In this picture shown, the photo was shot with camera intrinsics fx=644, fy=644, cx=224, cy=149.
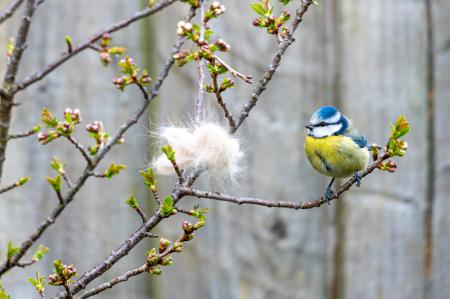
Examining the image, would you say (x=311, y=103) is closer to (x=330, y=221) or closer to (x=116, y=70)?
(x=330, y=221)

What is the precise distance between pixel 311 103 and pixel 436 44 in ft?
1.57

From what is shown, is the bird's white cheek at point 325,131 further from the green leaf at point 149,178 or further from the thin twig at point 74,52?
the thin twig at point 74,52

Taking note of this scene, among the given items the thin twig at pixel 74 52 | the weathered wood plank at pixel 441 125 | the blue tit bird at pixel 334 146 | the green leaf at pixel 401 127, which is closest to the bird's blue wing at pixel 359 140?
the blue tit bird at pixel 334 146

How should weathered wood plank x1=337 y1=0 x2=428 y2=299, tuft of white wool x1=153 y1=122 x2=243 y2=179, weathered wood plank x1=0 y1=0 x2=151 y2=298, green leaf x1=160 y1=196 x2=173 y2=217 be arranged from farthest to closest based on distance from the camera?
weathered wood plank x1=337 y1=0 x2=428 y2=299, weathered wood plank x1=0 y1=0 x2=151 y2=298, tuft of white wool x1=153 y1=122 x2=243 y2=179, green leaf x1=160 y1=196 x2=173 y2=217

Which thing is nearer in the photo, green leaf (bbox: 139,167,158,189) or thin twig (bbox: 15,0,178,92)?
thin twig (bbox: 15,0,178,92)

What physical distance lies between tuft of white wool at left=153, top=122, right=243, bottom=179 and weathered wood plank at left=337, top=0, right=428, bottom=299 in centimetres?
107

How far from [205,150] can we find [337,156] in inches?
29.1

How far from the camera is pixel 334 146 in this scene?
1832 millimetres

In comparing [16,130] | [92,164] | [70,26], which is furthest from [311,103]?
[92,164]

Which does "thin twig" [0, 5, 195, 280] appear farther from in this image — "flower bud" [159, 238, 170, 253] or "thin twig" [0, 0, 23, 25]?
"thin twig" [0, 0, 23, 25]

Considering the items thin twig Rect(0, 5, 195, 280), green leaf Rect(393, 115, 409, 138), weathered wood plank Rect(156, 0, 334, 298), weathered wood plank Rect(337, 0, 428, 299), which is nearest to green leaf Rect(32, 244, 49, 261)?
thin twig Rect(0, 5, 195, 280)

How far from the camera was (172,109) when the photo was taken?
2.01 meters

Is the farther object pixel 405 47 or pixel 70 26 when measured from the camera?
pixel 405 47

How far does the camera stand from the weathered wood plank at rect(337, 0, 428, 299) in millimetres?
2166
